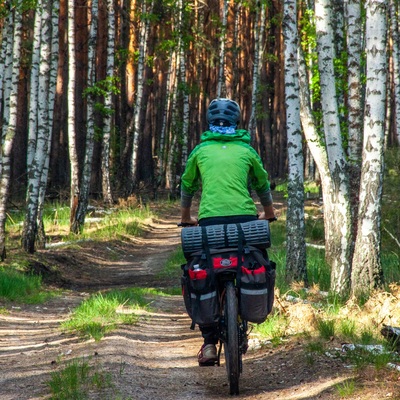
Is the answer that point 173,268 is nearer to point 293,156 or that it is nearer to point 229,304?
point 293,156

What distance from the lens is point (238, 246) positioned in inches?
228

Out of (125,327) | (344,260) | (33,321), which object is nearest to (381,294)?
(344,260)

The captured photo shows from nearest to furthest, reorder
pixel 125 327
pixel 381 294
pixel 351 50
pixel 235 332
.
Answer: pixel 235 332, pixel 381 294, pixel 125 327, pixel 351 50

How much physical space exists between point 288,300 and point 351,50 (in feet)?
25.4

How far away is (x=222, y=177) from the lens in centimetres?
602

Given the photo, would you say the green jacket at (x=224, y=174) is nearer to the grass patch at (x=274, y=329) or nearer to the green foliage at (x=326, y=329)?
the green foliage at (x=326, y=329)

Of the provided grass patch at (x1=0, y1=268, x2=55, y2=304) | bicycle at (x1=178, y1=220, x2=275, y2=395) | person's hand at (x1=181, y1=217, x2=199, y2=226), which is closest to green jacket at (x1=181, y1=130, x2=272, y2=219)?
person's hand at (x1=181, y1=217, x2=199, y2=226)

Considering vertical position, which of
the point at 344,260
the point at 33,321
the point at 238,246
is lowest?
the point at 33,321

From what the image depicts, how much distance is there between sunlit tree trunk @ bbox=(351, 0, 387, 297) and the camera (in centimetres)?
880

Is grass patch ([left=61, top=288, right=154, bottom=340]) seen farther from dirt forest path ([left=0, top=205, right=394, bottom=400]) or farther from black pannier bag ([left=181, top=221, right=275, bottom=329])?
black pannier bag ([left=181, top=221, right=275, bottom=329])

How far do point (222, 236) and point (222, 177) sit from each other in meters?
0.49

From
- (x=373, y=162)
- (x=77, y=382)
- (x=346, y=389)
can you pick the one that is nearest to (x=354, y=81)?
(x=373, y=162)

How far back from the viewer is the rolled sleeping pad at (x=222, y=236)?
5.79m

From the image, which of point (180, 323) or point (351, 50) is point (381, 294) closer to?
point (180, 323)
